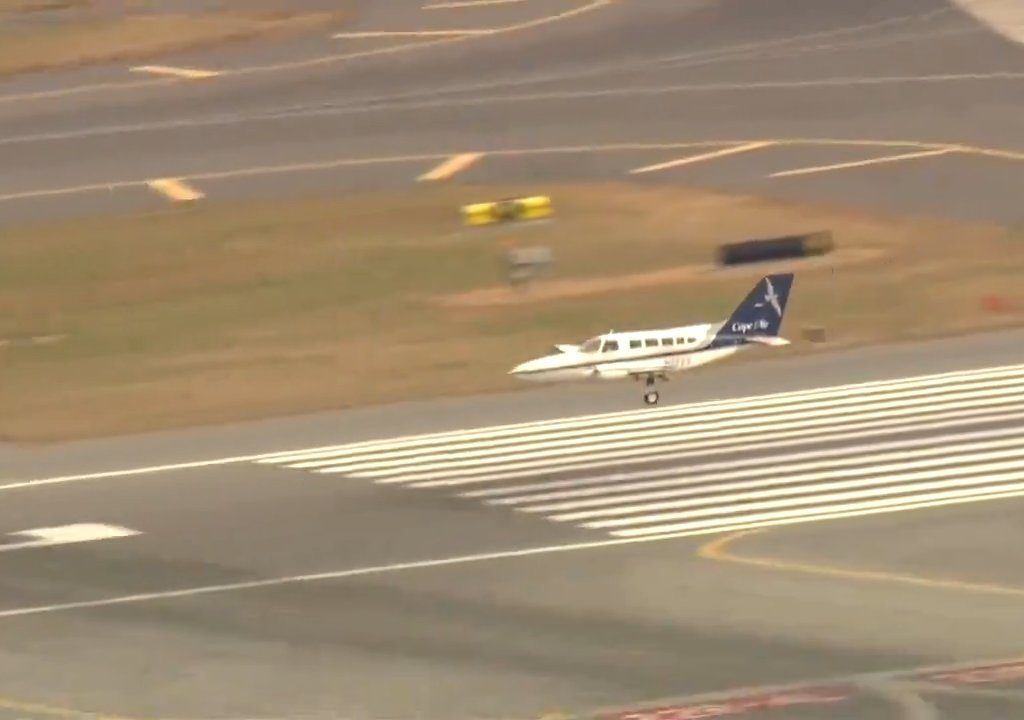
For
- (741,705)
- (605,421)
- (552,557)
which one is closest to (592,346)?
(605,421)

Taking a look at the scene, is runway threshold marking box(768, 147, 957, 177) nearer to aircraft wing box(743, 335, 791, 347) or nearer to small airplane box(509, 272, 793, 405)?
aircraft wing box(743, 335, 791, 347)

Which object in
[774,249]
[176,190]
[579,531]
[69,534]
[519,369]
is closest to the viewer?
[579,531]

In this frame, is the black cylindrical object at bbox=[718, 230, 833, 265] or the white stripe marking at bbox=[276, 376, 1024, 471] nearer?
the white stripe marking at bbox=[276, 376, 1024, 471]

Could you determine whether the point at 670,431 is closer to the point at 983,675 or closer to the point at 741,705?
the point at 983,675

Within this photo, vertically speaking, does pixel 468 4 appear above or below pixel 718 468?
above

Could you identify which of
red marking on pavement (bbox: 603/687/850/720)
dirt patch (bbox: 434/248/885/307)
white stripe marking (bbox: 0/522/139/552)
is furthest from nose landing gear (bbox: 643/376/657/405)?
red marking on pavement (bbox: 603/687/850/720)

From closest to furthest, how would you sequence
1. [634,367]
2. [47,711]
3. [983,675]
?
[983,675] → [47,711] → [634,367]

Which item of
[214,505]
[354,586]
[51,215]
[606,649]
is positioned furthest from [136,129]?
[606,649]
